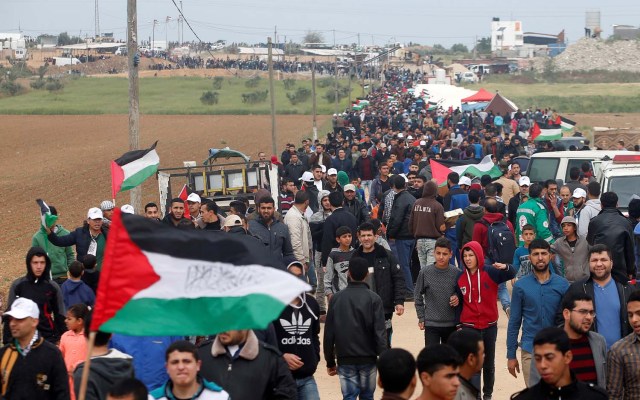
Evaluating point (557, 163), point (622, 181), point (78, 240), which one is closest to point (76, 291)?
point (78, 240)

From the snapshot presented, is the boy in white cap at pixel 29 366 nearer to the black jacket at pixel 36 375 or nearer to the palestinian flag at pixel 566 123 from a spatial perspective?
the black jacket at pixel 36 375

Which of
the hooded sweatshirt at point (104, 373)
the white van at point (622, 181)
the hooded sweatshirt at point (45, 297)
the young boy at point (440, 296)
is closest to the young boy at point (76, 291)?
the hooded sweatshirt at point (45, 297)

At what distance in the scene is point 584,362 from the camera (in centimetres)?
758

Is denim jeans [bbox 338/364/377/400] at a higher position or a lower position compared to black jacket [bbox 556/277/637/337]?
lower

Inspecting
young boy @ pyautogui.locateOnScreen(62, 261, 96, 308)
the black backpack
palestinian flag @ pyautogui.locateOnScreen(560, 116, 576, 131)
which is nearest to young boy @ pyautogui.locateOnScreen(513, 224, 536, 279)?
the black backpack

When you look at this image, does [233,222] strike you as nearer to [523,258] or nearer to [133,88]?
[523,258]

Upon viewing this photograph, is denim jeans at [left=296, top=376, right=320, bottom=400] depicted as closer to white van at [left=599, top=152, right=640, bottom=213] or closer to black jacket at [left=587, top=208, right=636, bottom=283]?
black jacket at [left=587, top=208, right=636, bottom=283]

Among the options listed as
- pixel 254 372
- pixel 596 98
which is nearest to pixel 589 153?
pixel 254 372

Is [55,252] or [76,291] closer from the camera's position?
[76,291]

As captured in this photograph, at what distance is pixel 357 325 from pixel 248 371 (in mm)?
2214

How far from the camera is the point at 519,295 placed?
986 cm

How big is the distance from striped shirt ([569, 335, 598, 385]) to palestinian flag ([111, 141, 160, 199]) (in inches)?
412

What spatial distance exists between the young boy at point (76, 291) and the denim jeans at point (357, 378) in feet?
8.18

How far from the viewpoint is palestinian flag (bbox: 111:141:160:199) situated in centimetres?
1719
